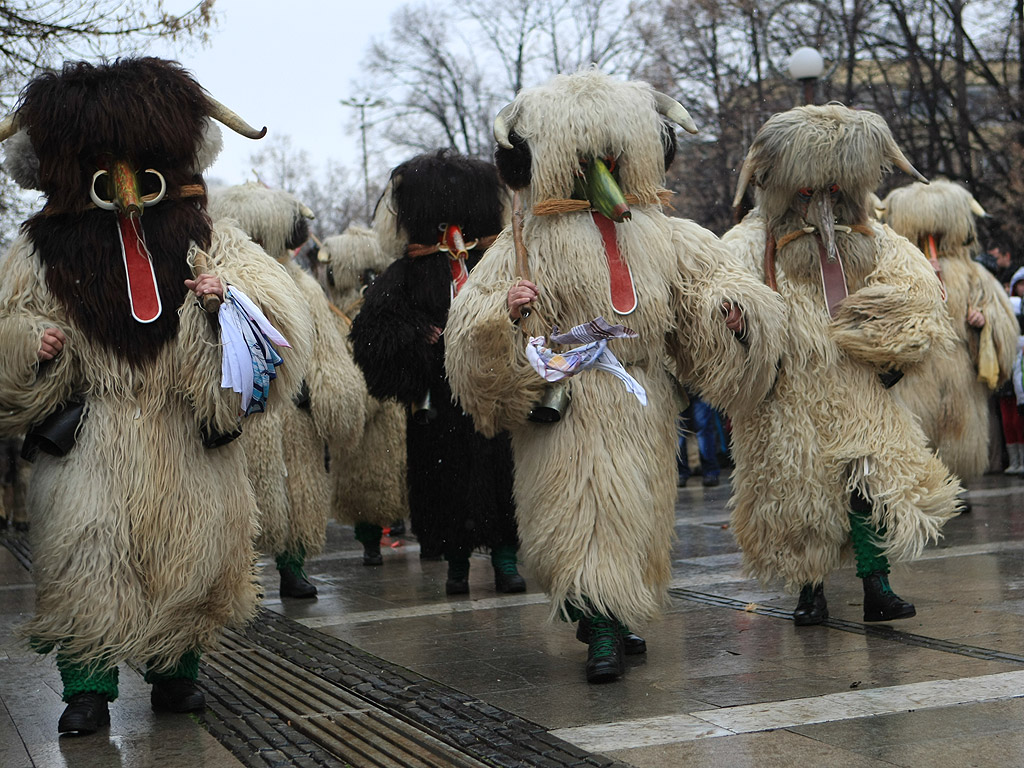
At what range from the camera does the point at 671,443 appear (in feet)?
17.6

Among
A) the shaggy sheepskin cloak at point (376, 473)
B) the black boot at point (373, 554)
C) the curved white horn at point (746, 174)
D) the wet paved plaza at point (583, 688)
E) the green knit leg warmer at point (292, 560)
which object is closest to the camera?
the wet paved plaza at point (583, 688)

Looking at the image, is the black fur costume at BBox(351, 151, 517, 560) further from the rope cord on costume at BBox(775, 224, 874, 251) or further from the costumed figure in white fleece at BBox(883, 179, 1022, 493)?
the costumed figure in white fleece at BBox(883, 179, 1022, 493)

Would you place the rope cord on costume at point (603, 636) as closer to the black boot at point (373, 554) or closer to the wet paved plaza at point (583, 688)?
the wet paved plaza at point (583, 688)

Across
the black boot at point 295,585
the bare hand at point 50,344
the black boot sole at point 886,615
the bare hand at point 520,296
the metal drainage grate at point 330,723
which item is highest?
the bare hand at point 520,296

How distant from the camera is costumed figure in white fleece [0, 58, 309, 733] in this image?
4613mm

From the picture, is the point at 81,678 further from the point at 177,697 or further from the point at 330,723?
the point at 330,723

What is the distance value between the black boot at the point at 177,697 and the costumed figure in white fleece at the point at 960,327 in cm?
566

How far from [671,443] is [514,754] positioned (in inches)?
66.6

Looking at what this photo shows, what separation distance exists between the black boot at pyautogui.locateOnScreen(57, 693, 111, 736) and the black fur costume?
2933mm

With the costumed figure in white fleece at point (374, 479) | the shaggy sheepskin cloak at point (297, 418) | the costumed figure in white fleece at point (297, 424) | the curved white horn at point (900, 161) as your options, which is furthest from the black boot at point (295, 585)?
the curved white horn at point (900, 161)

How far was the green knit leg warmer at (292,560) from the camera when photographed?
761 cm

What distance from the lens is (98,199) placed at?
4750 mm

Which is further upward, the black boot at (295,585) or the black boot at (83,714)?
the black boot at (295,585)

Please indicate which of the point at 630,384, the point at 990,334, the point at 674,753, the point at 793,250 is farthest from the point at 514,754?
the point at 990,334
